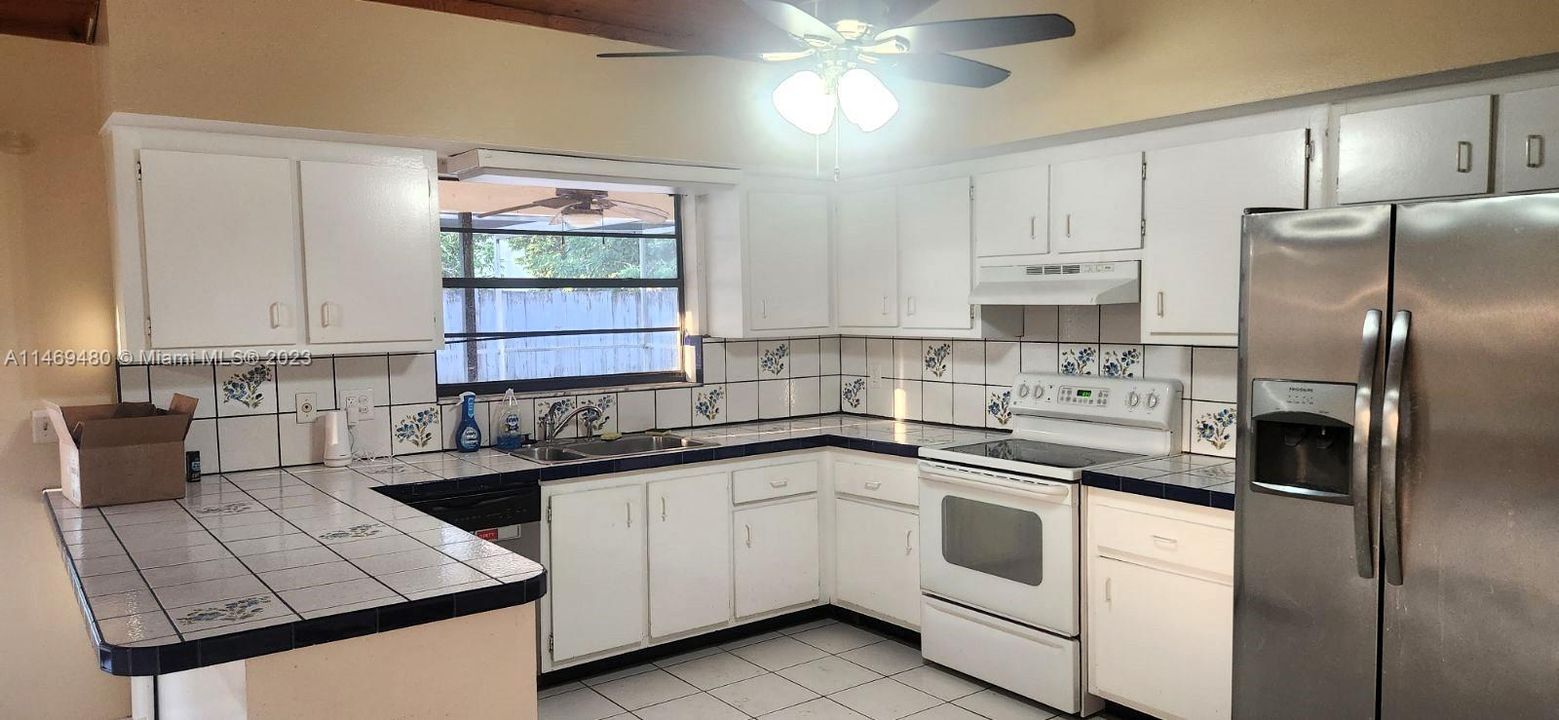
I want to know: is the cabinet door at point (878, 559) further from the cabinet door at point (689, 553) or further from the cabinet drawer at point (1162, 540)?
the cabinet drawer at point (1162, 540)

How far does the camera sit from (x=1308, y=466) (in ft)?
8.21

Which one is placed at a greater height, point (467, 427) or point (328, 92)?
point (328, 92)

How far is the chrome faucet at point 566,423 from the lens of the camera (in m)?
4.04

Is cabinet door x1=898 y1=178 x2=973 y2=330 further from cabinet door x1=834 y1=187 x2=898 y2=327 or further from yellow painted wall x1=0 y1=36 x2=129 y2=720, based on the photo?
yellow painted wall x1=0 y1=36 x2=129 y2=720

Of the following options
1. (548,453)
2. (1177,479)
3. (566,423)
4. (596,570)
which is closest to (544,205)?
(566,423)

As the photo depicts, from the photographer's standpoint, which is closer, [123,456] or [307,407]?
[123,456]

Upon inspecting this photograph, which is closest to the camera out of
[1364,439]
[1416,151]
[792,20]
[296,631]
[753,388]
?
[296,631]

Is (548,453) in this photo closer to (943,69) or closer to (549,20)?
(549,20)

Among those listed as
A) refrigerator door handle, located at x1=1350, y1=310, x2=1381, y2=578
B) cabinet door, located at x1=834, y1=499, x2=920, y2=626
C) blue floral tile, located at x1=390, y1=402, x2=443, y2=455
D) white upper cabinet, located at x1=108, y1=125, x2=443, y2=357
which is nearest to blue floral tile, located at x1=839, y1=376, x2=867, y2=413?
cabinet door, located at x1=834, y1=499, x2=920, y2=626

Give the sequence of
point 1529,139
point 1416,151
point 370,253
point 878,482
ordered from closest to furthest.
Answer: point 1529,139 → point 1416,151 → point 370,253 → point 878,482

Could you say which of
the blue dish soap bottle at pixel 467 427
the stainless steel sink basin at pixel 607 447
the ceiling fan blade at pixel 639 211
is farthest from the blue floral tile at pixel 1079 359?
the blue dish soap bottle at pixel 467 427

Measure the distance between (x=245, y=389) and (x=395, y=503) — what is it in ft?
3.27

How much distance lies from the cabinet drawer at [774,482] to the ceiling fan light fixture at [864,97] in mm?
1916

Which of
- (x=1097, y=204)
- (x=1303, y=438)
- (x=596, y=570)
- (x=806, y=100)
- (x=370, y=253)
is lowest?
(x=596, y=570)
